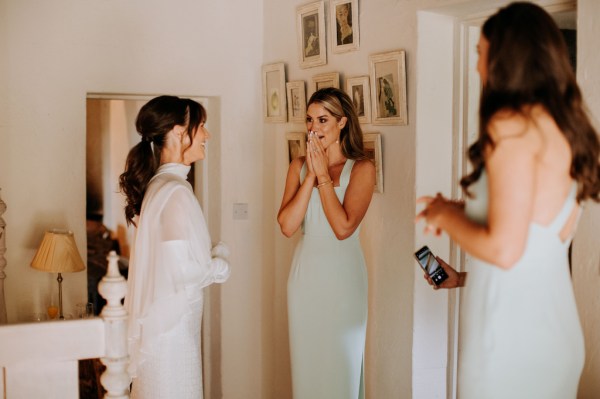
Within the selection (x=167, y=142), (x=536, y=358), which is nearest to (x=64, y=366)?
(x=536, y=358)

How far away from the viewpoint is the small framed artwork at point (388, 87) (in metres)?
3.57

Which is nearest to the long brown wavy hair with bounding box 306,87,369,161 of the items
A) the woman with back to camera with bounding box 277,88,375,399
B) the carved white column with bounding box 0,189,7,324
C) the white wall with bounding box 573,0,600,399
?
the woman with back to camera with bounding box 277,88,375,399

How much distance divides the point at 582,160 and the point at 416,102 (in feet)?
5.41

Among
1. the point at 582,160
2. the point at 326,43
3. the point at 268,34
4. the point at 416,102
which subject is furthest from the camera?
the point at 268,34

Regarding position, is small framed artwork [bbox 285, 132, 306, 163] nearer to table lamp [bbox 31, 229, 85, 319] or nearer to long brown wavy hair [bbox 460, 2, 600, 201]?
table lamp [bbox 31, 229, 85, 319]

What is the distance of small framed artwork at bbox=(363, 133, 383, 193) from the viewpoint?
12.3 feet

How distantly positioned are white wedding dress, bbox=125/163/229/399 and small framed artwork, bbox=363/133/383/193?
102cm

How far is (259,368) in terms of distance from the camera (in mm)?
5059

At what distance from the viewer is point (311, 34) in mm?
4309

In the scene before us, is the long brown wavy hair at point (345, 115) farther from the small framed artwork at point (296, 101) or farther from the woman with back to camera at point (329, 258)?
the small framed artwork at point (296, 101)

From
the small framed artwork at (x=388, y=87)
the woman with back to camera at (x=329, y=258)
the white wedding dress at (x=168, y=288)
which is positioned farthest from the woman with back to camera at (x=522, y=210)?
the small framed artwork at (x=388, y=87)

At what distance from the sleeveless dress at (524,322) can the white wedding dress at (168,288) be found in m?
1.17

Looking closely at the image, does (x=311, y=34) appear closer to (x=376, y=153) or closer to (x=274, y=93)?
(x=274, y=93)

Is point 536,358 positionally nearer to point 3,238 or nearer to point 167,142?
point 167,142
